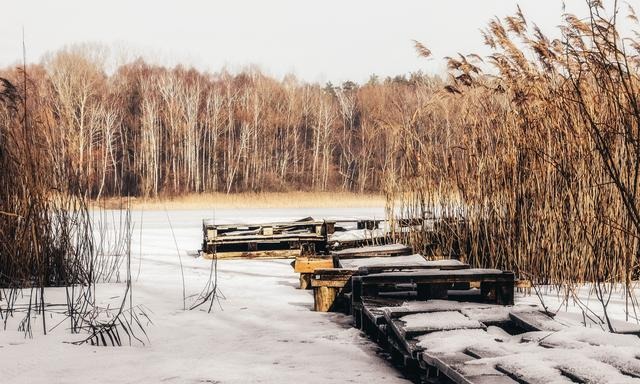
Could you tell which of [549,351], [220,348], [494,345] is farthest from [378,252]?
[549,351]

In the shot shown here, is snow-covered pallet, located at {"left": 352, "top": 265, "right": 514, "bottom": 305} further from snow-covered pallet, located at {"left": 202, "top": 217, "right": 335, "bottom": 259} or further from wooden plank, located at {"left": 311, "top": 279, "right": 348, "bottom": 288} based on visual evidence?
snow-covered pallet, located at {"left": 202, "top": 217, "right": 335, "bottom": 259}

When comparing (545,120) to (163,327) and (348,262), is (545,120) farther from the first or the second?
(163,327)

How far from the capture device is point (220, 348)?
3508 millimetres

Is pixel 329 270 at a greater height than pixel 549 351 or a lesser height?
greater

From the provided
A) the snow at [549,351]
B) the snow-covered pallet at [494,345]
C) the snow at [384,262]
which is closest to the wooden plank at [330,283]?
the snow at [384,262]

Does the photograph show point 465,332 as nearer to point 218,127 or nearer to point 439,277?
point 439,277

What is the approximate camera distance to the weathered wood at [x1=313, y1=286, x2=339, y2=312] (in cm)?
465

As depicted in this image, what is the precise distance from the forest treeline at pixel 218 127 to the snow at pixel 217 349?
33103 millimetres

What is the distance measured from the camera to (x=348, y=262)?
5.00 meters

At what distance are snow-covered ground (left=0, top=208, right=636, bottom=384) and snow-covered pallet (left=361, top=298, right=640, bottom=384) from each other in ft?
0.59

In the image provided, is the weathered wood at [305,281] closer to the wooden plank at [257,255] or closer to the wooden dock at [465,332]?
the wooden dock at [465,332]

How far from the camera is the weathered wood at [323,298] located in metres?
4.65

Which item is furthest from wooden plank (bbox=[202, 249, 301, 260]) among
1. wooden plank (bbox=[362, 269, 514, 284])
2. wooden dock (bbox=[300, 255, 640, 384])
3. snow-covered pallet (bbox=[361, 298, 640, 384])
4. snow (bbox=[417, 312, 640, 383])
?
snow (bbox=[417, 312, 640, 383])

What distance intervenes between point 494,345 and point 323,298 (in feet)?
6.64
